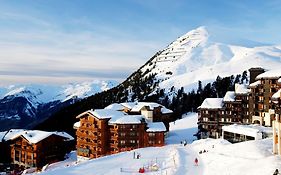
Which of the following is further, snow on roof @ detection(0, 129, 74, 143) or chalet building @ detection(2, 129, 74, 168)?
snow on roof @ detection(0, 129, 74, 143)

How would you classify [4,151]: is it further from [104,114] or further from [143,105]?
[143,105]

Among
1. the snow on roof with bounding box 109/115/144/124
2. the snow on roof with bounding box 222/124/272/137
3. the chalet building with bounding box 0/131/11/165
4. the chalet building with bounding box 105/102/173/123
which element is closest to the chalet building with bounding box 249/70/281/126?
the snow on roof with bounding box 222/124/272/137

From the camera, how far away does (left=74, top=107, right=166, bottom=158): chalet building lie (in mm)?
77438

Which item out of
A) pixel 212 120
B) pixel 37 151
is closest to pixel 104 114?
pixel 37 151

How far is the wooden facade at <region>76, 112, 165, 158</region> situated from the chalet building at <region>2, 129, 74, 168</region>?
6.33 metres

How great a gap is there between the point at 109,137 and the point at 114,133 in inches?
64.9

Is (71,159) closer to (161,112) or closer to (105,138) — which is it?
(105,138)

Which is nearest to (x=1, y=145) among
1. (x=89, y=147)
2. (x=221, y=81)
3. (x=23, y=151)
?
(x=23, y=151)

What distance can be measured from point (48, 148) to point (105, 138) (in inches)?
544

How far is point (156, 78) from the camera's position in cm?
19725

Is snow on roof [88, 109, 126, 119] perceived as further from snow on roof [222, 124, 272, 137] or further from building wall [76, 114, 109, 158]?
snow on roof [222, 124, 272, 137]

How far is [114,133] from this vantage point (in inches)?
3098

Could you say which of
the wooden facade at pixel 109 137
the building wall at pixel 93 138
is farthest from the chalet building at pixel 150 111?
the building wall at pixel 93 138

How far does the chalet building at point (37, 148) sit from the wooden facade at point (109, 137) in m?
6.33
